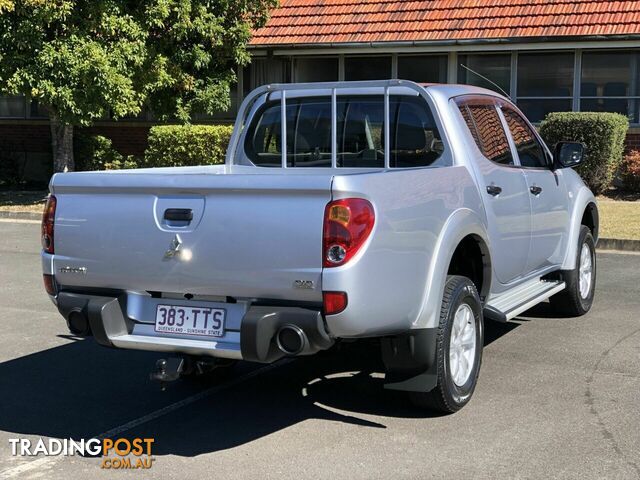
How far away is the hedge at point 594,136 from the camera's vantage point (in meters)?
16.4

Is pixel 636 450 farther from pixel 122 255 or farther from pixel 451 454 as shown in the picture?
pixel 122 255

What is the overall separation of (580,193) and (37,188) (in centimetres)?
1625

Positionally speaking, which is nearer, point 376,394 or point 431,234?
point 431,234

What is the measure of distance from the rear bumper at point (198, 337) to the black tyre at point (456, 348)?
0.79m

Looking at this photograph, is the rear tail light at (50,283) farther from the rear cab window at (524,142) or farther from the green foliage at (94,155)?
the green foliage at (94,155)

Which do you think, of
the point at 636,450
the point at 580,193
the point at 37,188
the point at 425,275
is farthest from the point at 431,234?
the point at 37,188

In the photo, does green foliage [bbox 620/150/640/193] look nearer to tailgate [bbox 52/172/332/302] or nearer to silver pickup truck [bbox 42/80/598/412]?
silver pickup truck [bbox 42/80/598/412]

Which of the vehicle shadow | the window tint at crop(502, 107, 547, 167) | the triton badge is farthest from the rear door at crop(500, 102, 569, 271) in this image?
the triton badge

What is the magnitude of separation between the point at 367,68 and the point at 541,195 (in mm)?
14553

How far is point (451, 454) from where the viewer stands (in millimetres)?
4609

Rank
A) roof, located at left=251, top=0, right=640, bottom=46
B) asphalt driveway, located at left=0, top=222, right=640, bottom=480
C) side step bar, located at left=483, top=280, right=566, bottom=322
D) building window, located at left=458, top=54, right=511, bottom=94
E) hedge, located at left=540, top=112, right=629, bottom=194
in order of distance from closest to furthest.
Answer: asphalt driveway, located at left=0, top=222, right=640, bottom=480
side step bar, located at left=483, top=280, right=566, bottom=322
hedge, located at left=540, top=112, right=629, bottom=194
roof, located at left=251, top=0, right=640, bottom=46
building window, located at left=458, top=54, right=511, bottom=94

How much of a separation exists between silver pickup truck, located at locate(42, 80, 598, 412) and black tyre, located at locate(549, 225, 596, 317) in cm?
148

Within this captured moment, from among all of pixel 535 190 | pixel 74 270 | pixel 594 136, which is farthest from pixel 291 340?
pixel 594 136

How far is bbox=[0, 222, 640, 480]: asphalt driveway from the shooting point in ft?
14.7
